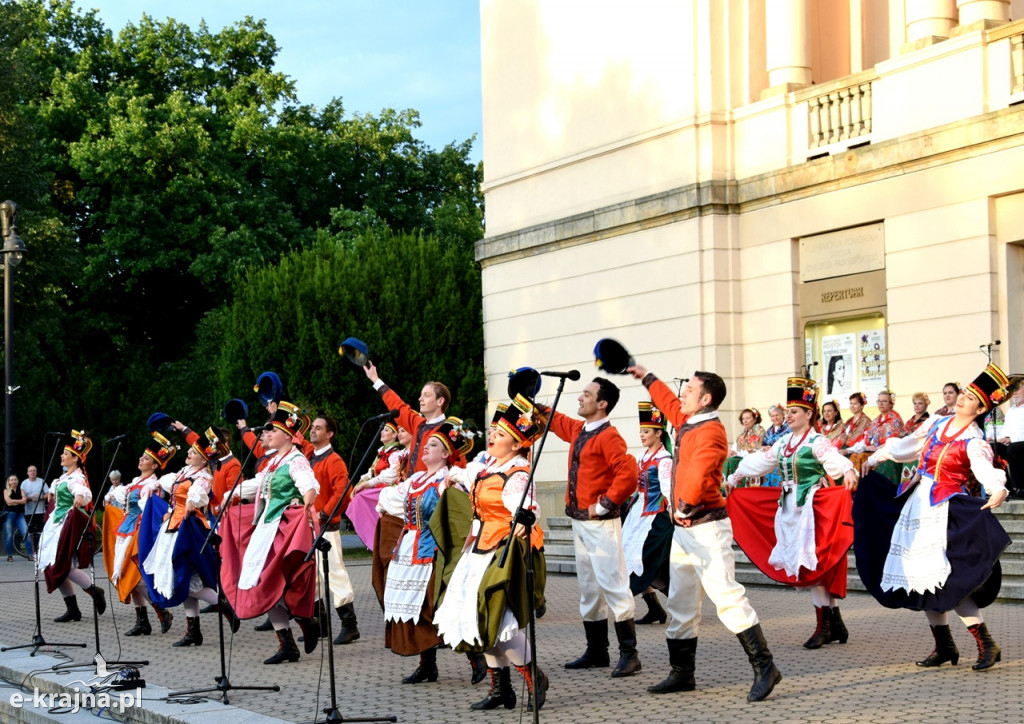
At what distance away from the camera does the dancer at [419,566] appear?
9352 millimetres

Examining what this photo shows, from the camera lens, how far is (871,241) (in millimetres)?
19547

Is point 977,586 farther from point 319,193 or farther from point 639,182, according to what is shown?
point 319,193

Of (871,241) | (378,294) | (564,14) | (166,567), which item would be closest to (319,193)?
(378,294)

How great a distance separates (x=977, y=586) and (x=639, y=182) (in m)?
14.7

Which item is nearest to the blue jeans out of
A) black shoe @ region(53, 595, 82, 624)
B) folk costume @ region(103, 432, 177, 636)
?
black shoe @ region(53, 595, 82, 624)

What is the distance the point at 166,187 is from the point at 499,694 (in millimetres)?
30982

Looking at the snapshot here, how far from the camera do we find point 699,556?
27.7 ft

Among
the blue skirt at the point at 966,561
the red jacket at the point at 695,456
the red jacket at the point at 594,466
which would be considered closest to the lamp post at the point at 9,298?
the red jacket at the point at 594,466

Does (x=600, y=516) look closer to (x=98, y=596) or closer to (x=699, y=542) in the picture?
(x=699, y=542)

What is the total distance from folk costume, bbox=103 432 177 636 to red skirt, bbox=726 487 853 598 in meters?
5.64

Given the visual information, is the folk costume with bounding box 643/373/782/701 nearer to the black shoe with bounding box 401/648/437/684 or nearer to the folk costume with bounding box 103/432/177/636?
the black shoe with bounding box 401/648/437/684

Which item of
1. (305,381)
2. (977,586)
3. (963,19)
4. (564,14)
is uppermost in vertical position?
(564,14)

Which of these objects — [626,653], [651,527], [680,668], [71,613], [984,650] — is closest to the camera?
[680,668]

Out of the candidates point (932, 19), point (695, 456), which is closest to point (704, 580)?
point (695, 456)
